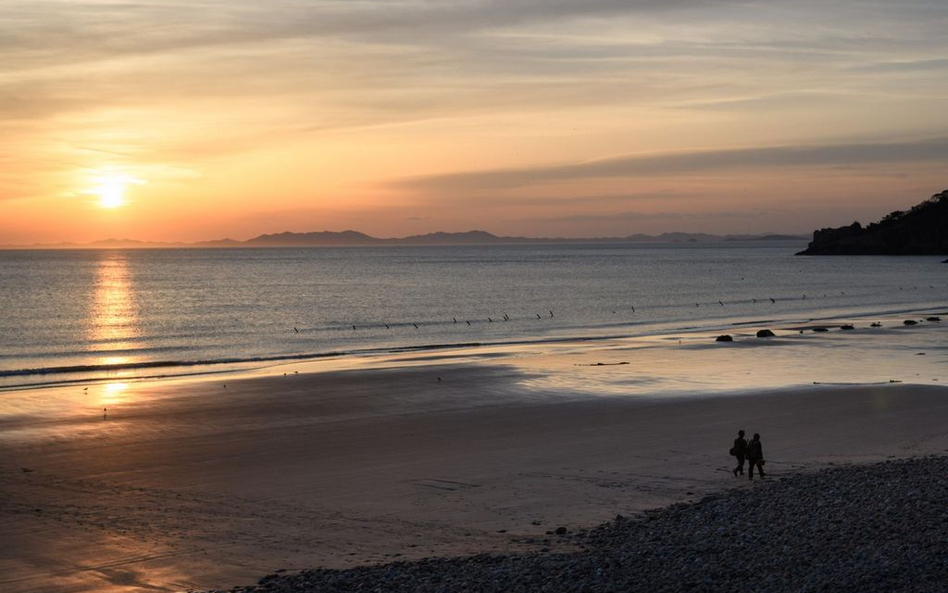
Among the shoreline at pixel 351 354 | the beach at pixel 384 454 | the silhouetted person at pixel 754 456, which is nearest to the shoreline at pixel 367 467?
the beach at pixel 384 454

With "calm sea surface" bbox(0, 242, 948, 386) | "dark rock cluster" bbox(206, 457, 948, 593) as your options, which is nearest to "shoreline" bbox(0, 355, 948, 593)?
"dark rock cluster" bbox(206, 457, 948, 593)

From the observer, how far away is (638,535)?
15.8m

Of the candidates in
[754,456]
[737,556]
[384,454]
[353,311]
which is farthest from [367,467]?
[353,311]

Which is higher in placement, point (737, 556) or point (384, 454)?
point (737, 556)

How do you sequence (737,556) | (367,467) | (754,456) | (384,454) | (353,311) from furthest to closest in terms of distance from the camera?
1. (353,311)
2. (384,454)
3. (367,467)
4. (754,456)
5. (737,556)

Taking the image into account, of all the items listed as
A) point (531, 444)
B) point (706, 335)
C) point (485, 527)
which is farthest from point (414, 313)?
point (485, 527)

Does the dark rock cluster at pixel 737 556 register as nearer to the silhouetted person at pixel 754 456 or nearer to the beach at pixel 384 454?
the beach at pixel 384 454

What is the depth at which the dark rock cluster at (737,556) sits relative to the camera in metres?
12.9

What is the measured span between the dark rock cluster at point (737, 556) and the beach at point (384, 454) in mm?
1220

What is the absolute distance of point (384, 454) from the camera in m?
24.6

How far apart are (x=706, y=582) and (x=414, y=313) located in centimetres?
7814

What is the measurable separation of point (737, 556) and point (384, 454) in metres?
12.2

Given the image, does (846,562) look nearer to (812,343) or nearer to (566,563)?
(566,563)

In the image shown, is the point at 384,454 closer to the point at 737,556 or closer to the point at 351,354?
the point at 737,556
